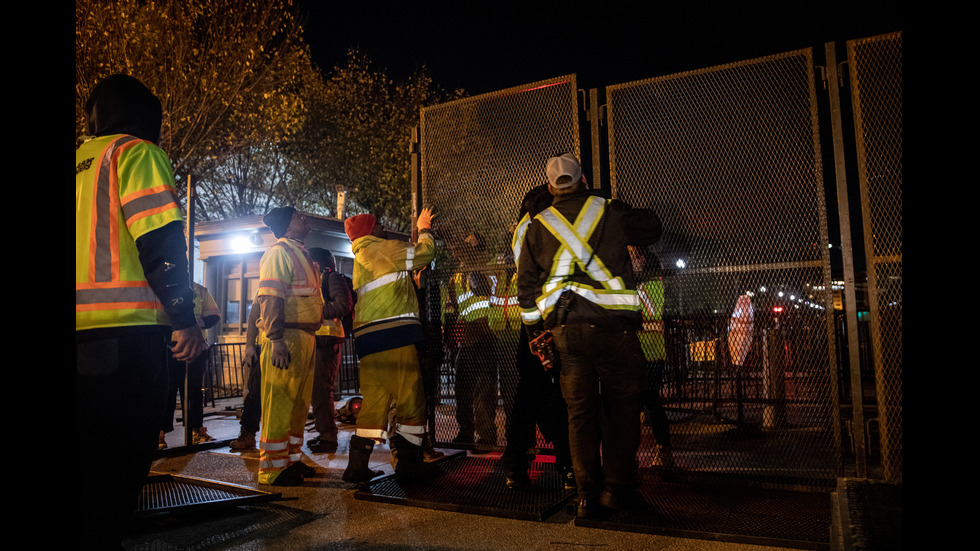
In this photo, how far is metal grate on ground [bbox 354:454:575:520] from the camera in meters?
3.97

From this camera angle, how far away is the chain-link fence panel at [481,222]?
5.42 meters

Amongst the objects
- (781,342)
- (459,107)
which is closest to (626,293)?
(781,342)

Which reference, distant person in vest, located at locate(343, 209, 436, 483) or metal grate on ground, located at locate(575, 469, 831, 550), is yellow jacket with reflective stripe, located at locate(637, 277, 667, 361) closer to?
metal grate on ground, located at locate(575, 469, 831, 550)

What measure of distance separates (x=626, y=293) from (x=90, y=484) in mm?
2893

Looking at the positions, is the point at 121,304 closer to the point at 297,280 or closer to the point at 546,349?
the point at 546,349

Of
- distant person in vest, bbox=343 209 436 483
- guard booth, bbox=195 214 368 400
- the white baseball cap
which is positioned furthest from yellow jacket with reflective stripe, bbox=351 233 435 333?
guard booth, bbox=195 214 368 400

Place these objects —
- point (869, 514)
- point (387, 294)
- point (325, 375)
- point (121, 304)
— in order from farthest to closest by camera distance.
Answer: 1. point (325, 375)
2. point (387, 294)
3. point (869, 514)
4. point (121, 304)

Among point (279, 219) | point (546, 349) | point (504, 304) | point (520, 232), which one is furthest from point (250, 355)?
point (546, 349)

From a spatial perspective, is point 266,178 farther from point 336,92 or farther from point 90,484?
point 90,484

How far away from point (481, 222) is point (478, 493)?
241 cm

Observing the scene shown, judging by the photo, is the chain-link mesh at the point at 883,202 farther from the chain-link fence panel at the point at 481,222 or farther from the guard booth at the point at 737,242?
the chain-link fence panel at the point at 481,222

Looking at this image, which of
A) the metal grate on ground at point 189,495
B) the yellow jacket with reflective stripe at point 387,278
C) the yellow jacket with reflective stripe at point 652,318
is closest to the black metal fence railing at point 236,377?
the metal grate on ground at point 189,495

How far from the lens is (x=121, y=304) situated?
2316 millimetres

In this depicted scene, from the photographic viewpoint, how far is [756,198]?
4.56 metres
